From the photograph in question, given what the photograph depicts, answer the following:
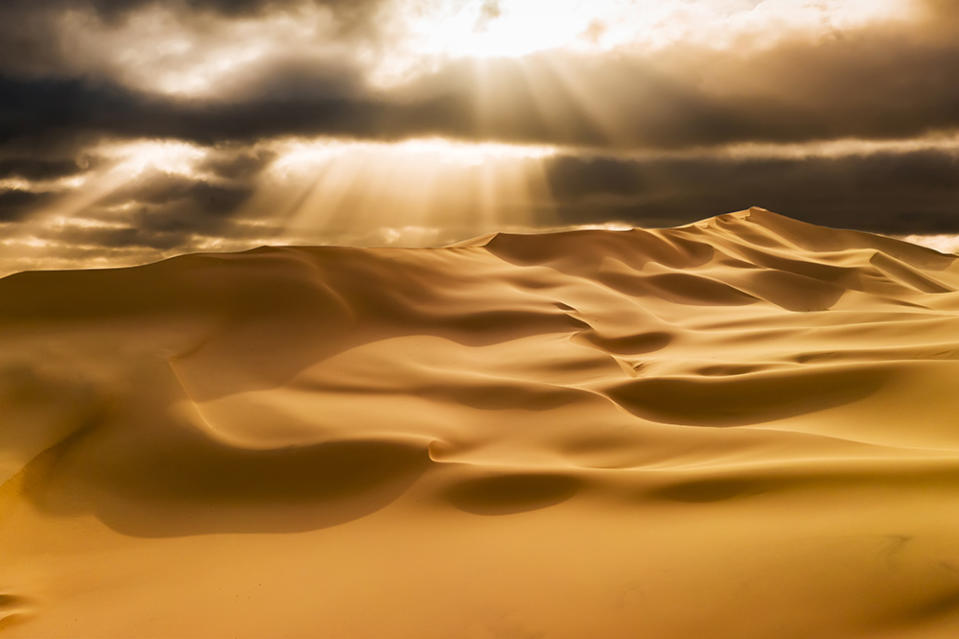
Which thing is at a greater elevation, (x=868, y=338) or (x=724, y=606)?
(x=868, y=338)

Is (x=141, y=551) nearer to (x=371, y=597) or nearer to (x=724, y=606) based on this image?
(x=371, y=597)

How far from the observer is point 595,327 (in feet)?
40.0

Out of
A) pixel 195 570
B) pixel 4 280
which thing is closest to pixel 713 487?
pixel 195 570

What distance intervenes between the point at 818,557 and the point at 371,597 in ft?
6.57

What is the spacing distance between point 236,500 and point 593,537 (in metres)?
2.48

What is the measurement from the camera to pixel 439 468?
5289 millimetres

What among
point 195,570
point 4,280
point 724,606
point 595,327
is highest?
point 4,280

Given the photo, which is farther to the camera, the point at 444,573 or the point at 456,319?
the point at 456,319

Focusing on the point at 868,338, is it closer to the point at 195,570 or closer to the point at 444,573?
the point at 444,573

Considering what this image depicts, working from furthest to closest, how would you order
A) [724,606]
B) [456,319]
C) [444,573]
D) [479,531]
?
[456,319], [479,531], [444,573], [724,606]

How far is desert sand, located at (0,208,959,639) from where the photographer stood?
135 inches

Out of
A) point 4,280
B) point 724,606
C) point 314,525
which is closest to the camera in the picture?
point 724,606

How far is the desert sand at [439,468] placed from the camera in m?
3.44

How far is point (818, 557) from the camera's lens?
3.46m
